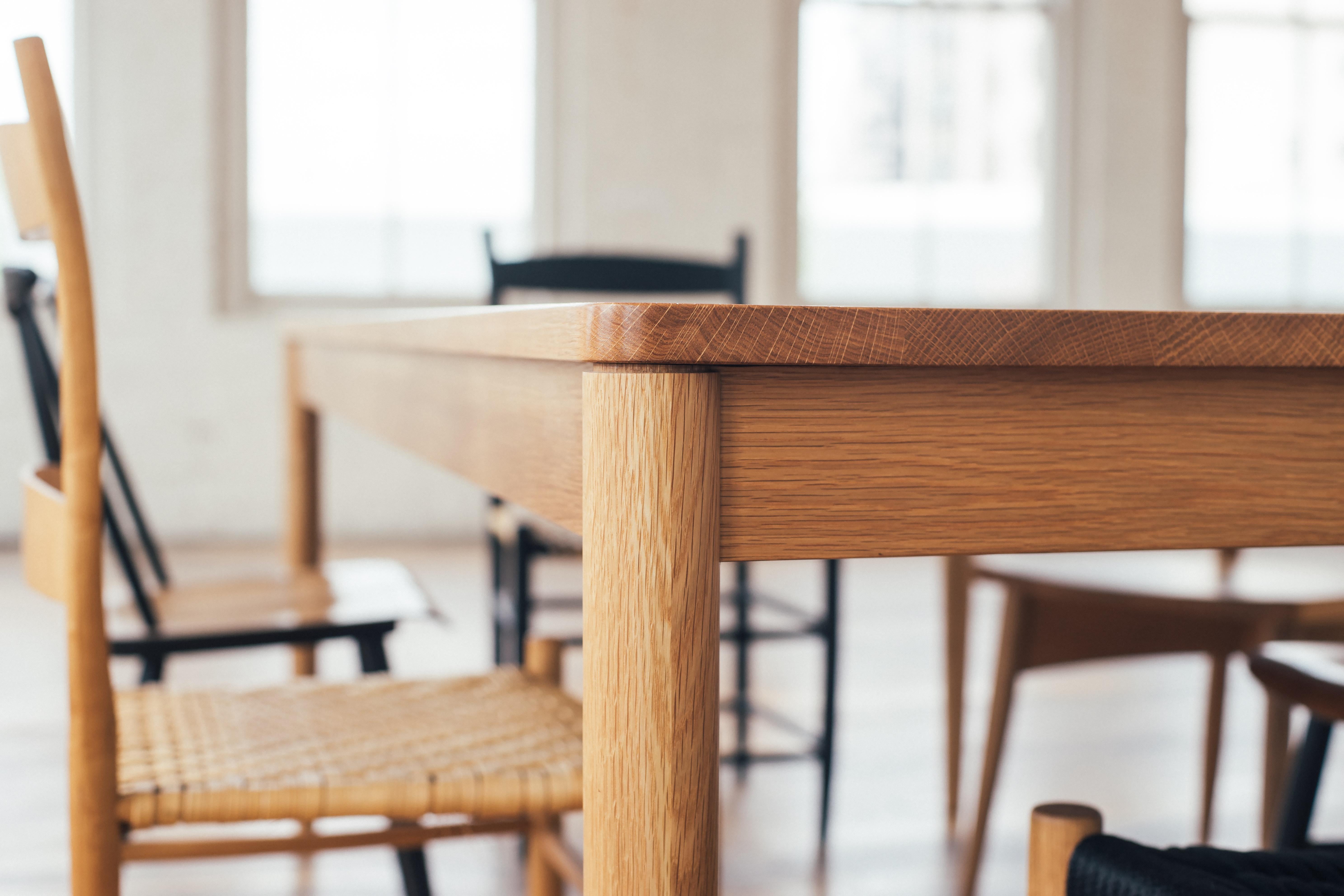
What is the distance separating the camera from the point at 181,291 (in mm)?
4625

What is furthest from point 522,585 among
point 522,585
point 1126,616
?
point 1126,616

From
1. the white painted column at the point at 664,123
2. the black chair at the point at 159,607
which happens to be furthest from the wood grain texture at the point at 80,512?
the white painted column at the point at 664,123

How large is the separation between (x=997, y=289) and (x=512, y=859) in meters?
4.20

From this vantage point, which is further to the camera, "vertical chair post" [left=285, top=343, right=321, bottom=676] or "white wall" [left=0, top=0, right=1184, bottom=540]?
"white wall" [left=0, top=0, right=1184, bottom=540]

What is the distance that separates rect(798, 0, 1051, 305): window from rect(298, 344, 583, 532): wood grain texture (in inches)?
166

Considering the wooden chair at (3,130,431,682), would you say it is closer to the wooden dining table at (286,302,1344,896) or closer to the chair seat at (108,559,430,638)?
the chair seat at (108,559,430,638)

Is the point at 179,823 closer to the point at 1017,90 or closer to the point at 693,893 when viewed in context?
the point at 693,893

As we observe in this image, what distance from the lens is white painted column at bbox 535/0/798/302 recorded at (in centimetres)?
484

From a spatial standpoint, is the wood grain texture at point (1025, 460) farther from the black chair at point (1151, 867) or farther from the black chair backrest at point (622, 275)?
the black chair backrest at point (622, 275)

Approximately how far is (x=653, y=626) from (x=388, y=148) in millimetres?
4672

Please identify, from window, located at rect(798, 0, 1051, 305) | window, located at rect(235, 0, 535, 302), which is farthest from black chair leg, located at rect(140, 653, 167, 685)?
window, located at rect(798, 0, 1051, 305)

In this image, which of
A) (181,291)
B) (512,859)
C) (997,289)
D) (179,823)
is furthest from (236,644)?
(997,289)

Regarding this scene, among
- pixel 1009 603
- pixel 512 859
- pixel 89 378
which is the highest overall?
pixel 89 378

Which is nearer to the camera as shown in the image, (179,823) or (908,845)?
(179,823)
